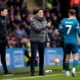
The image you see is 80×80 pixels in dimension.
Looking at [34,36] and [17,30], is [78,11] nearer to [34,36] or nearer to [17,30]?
[17,30]

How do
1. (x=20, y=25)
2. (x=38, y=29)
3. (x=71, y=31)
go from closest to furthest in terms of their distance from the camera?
1. (x=71, y=31)
2. (x=38, y=29)
3. (x=20, y=25)

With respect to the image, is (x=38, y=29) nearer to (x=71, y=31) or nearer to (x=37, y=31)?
(x=37, y=31)

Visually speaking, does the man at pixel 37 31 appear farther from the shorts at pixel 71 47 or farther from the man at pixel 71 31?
the shorts at pixel 71 47

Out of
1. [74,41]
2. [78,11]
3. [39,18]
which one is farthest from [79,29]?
[78,11]

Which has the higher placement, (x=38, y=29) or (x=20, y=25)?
(x=38, y=29)

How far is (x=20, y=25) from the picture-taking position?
2523 centimetres

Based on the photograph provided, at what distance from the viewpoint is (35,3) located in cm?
2975

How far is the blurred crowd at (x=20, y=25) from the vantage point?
77.0 ft

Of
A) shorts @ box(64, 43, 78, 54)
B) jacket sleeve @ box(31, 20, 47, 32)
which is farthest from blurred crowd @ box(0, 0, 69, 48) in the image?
shorts @ box(64, 43, 78, 54)

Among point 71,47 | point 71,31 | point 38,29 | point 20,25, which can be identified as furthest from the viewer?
point 20,25

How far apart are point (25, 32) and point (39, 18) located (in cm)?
916

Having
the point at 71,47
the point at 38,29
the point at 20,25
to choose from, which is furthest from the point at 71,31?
the point at 20,25

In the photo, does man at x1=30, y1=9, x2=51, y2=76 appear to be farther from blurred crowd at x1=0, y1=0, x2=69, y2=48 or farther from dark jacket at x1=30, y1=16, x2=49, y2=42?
blurred crowd at x1=0, y1=0, x2=69, y2=48

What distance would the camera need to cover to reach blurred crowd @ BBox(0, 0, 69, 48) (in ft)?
77.0
